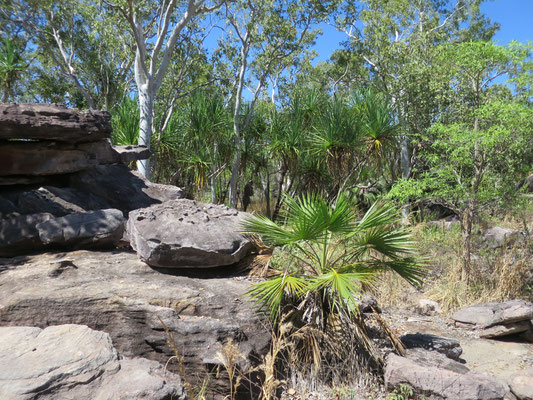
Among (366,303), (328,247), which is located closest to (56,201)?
(328,247)

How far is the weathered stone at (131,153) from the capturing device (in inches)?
332

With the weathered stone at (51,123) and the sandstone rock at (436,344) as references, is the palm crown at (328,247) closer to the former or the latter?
the sandstone rock at (436,344)

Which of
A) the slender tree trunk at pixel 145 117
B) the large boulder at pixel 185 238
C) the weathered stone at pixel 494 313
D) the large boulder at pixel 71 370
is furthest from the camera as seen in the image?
the slender tree trunk at pixel 145 117

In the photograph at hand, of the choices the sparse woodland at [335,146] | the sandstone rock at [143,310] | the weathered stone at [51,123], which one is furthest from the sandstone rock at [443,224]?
the weathered stone at [51,123]

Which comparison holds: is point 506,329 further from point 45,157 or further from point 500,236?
point 45,157

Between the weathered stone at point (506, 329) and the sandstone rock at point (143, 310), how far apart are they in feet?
12.4

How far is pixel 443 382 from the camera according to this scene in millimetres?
3910

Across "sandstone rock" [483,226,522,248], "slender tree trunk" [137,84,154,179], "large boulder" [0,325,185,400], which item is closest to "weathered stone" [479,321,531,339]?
"sandstone rock" [483,226,522,248]

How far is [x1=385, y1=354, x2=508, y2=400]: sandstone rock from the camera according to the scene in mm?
3807

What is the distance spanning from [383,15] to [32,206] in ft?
50.7

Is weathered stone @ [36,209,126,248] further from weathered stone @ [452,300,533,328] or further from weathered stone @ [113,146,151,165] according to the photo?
weathered stone @ [452,300,533,328]

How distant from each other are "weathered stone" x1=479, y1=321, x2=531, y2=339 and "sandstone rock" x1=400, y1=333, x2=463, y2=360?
1401 millimetres

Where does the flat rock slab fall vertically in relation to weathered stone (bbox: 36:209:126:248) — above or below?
below

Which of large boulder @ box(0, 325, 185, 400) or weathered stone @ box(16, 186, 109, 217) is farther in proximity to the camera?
weathered stone @ box(16, 186, 109, 217)
